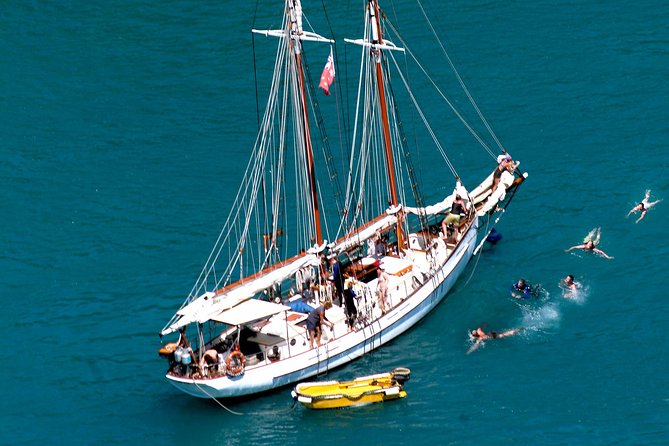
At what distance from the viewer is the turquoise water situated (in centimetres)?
6800

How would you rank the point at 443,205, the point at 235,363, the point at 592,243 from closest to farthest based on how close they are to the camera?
the point at 235,363, the point at 592,243, the point at 443,205

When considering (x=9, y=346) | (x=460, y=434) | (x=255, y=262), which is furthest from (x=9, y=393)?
(x=460, y=434)

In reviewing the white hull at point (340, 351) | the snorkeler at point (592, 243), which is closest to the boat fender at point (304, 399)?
the white hull at point (340, 351)

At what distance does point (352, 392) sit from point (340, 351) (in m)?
4.39

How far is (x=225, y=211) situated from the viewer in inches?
3492

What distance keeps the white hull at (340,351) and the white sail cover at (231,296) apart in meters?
3.21

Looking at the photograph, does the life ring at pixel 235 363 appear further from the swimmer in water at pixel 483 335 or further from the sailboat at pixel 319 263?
the swimmer in water at pixel 483 335

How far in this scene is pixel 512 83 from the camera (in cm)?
10106

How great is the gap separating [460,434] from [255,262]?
22.6 meters

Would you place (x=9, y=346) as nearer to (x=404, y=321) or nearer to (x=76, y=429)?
(x=76, y=429)

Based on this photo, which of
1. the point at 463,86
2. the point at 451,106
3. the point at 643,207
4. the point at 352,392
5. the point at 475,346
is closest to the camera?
the point at 352,392

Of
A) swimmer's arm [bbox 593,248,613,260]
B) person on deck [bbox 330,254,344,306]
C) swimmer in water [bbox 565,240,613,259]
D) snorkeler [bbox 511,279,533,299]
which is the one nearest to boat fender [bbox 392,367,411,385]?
person on deck [bbox 330,254,344,306]

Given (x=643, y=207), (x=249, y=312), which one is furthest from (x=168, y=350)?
(x=643, y=207)

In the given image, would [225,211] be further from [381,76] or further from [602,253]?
[602,253]
